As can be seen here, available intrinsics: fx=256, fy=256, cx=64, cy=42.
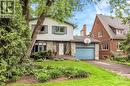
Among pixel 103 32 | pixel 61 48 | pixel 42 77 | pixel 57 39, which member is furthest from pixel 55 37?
pixel 42 77

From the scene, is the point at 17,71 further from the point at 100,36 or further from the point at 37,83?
the point at 100,36

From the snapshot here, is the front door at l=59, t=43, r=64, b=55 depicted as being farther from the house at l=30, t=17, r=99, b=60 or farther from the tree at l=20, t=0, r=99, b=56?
the tree at l=20, t=0, r=99, b=56

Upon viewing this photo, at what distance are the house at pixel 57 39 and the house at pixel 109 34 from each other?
497cm

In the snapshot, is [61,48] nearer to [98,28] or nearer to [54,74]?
[98,28]

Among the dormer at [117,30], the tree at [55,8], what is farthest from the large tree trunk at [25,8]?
the dormer at [117,30]

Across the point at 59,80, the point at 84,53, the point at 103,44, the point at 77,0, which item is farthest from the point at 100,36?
the point at 59,80

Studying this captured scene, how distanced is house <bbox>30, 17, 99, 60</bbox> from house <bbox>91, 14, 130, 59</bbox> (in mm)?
4971

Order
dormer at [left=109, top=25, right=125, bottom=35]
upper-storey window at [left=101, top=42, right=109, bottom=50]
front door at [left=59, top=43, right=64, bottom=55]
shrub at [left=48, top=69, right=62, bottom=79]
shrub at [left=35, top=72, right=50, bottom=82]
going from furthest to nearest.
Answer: dormer at [left=109, top=25, right=125, bottom=35] → upper-storey window at [left=101, top=42, right=109, bottom=50] → front door at [left=59, top=43, right=64, bottom=55] → shrub at [left=48, top=69, right=62, bottom=79] → shrub at [left=35, top=72, right=50, bottom=82]

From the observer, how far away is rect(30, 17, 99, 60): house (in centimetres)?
3684

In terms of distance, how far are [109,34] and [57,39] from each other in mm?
10294

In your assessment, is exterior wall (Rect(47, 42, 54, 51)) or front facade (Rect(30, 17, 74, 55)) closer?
front facade (Rect(30, 17, 74, 55))

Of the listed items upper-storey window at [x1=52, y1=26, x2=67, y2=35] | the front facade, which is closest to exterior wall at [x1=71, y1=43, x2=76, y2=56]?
the front facade

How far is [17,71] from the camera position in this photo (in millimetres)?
15359

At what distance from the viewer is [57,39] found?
37.5m
